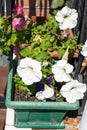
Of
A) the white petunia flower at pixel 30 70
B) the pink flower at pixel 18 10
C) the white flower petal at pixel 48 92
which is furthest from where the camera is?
the pink flower at pixel 18 10

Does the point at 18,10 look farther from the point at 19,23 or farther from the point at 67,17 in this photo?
the point at 67,17

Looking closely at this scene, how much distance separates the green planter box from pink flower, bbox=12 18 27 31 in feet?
1.15

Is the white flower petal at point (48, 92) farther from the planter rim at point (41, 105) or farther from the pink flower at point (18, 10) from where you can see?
the pink flower at point (18, 10)

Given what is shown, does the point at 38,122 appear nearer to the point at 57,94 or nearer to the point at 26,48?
the point at 57,94

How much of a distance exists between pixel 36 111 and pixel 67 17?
0.72 m

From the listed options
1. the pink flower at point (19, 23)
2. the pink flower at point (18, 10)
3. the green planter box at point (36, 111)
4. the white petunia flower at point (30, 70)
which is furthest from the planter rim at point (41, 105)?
the pink flower at point (18, 10)

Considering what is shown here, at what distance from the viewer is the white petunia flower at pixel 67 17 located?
7.93ft

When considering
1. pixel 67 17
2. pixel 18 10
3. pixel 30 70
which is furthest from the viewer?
pixel 18 10

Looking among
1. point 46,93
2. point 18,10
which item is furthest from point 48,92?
point 18,10

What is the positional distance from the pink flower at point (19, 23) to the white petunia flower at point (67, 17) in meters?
0.24

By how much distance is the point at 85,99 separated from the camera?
2768mm

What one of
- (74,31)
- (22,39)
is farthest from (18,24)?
(74,31)

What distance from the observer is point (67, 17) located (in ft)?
8.04

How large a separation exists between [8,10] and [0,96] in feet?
2.36
